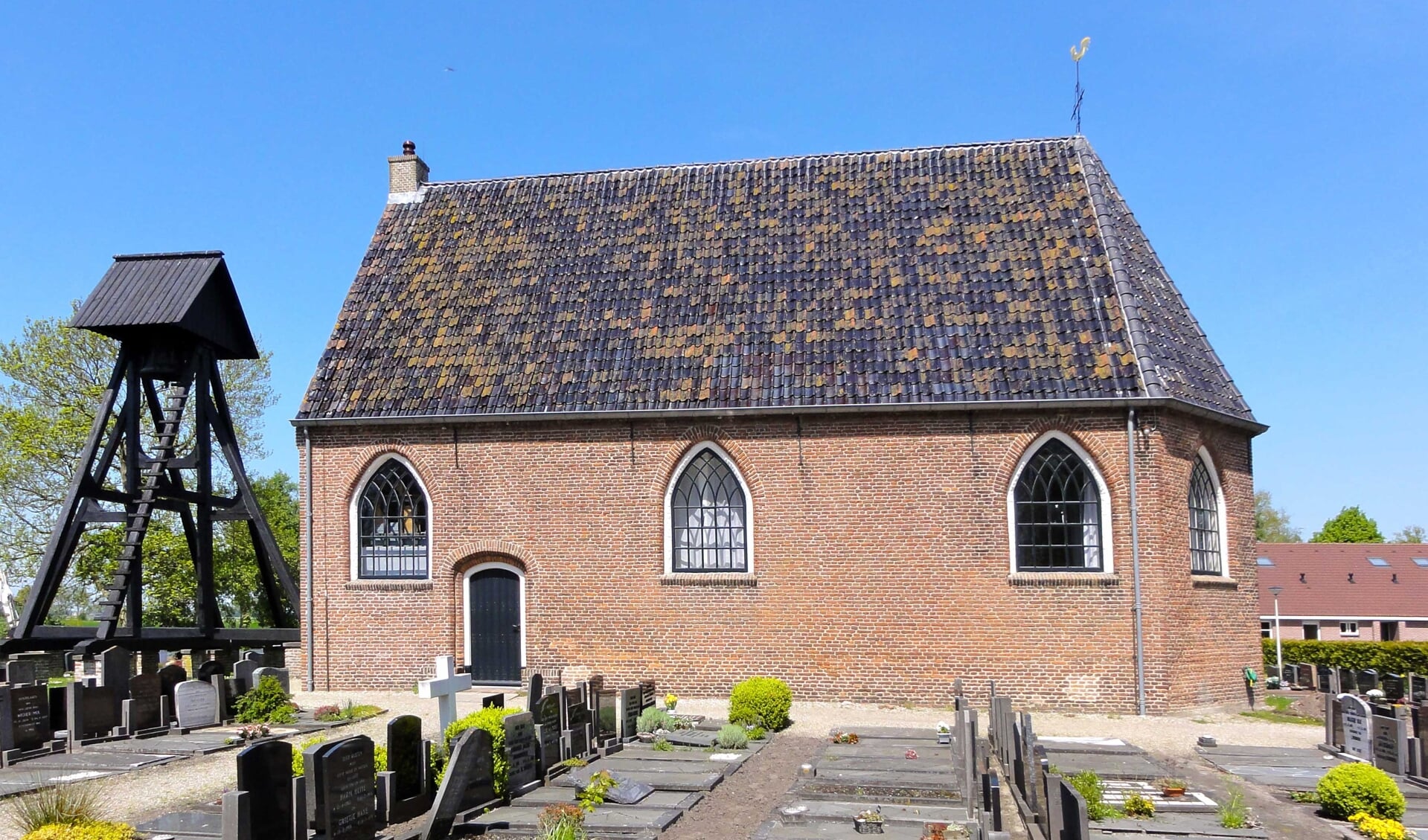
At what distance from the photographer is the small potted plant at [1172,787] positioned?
11.1m

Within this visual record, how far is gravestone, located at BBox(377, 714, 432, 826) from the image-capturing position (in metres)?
10.0

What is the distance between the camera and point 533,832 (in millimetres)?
9852

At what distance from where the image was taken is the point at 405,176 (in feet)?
78.5

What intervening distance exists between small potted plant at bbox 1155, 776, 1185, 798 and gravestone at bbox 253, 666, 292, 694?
40.7 ft

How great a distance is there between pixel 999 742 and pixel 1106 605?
4762mm

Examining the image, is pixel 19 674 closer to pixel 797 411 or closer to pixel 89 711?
pixel 89 711

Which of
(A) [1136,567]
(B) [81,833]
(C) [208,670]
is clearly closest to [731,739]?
(A) [1136,567]

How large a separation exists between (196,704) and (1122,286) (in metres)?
15.4

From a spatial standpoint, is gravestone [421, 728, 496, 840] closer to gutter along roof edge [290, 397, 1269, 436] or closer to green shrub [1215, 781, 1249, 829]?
green shrub [1215, 781, 1249, 829]

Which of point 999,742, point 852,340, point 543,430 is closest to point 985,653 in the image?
point 999,742

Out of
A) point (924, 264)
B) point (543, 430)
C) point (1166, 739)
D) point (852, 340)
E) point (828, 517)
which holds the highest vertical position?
point (924, 264)

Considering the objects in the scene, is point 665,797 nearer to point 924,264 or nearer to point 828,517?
point 828,517

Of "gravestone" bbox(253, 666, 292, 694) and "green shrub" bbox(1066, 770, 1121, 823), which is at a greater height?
"gravestone" bbox(253, 666, 292, 694)

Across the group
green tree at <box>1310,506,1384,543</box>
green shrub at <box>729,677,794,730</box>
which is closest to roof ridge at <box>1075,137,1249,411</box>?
green shrub at <box>729,677,794,730</box>
